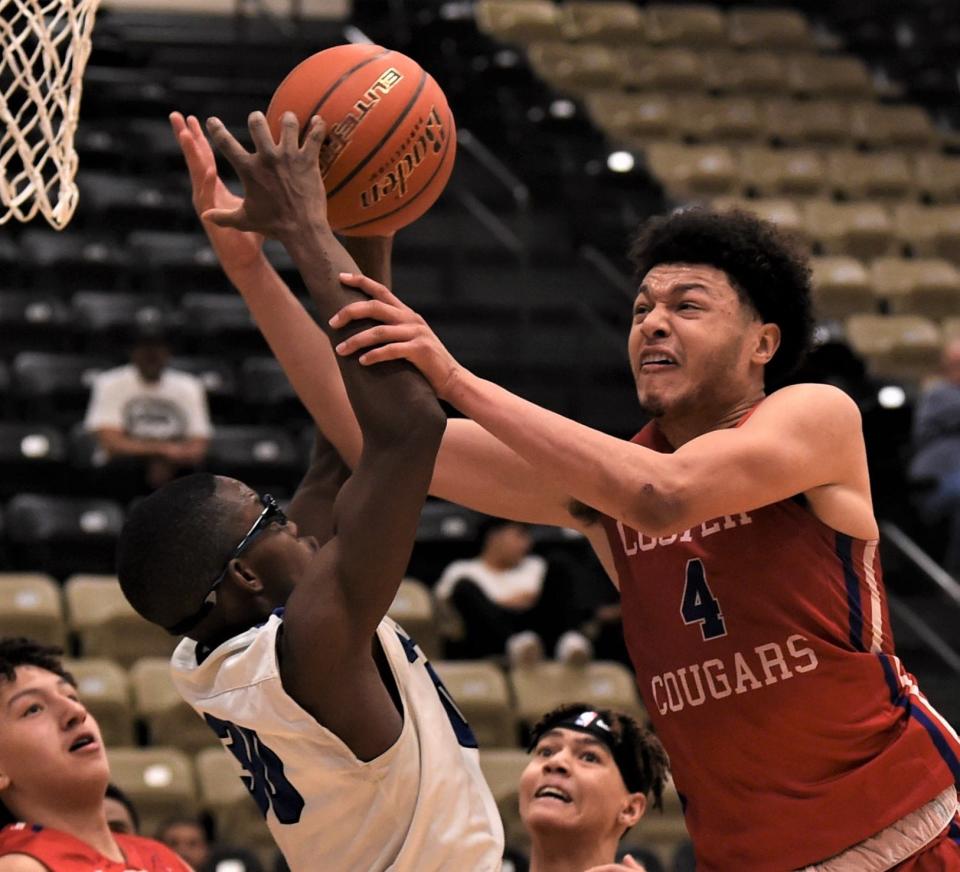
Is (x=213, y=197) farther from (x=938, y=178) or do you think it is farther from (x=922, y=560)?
(x=938, y=178)

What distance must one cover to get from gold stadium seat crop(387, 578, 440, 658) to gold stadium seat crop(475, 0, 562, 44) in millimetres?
6287

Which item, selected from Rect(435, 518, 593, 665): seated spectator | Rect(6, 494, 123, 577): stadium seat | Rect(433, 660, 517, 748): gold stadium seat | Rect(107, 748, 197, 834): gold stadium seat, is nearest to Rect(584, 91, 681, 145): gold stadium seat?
Rect(435, 518, 593, 665): seated spectator

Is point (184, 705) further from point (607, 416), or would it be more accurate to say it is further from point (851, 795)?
point (851, 795)

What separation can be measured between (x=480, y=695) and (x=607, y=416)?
9.12 feet

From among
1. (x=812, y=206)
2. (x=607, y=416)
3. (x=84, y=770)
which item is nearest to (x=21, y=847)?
(x=84, y=770)

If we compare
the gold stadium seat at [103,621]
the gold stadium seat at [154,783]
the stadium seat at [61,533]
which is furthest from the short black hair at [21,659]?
the stadium seat at [61,533]

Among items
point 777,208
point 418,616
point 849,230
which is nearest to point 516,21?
point 777,208

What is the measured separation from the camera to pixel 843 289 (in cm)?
1043

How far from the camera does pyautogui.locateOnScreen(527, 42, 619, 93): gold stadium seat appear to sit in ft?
40.5

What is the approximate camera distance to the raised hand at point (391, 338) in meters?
2.56

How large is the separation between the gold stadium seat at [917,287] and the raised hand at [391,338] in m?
8.30

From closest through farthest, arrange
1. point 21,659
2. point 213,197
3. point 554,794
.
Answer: point 213,197 → point 21,659 → point 554,794

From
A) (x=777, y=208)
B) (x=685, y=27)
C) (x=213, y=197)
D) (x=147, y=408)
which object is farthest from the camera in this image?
(x=685, y=27)

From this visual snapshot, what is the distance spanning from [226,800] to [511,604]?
64.0 inches
